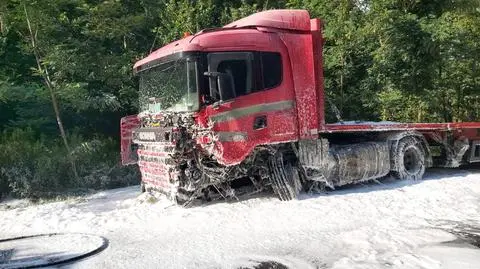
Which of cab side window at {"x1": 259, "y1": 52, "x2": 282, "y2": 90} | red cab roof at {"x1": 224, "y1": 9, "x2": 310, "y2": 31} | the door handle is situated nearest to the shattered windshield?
the door handle

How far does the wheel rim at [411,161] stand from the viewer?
9867mm

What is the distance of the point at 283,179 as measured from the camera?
7.87 m

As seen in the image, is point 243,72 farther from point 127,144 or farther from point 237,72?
point 127,144

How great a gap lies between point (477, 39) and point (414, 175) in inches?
292

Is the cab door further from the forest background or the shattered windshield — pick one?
the forest background

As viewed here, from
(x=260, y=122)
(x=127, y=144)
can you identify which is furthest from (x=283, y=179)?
(x=127, y=144)

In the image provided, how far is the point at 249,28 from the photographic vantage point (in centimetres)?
787

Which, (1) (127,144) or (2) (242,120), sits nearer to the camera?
(2) (242,120)

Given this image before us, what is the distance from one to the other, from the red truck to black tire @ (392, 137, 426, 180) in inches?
19.3

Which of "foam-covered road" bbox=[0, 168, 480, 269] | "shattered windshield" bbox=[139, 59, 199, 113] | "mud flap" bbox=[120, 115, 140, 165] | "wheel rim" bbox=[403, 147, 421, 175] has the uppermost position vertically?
"shattered windshield" bbox=[139, 59, 199, 113]

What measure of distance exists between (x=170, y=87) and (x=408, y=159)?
17.8 feet

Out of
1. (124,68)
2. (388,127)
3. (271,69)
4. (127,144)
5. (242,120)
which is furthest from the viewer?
(124,68)

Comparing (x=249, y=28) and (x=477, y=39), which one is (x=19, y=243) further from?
(x=477, y=39)

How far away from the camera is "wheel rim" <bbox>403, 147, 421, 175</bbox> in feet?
32.4
